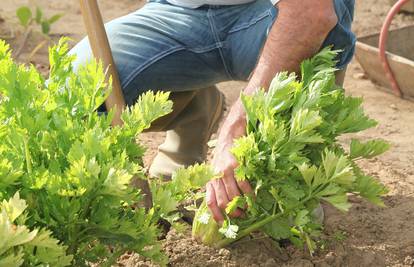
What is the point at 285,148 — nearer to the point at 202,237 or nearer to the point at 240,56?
the point at 202,237

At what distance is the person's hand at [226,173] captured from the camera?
2432mm

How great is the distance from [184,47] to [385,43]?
1.62 m

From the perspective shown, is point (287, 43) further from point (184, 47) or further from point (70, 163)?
point (70, 163)

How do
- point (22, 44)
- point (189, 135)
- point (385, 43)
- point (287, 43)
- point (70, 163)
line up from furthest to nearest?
1. point (22, 44)
2. point (385, 43)
3. point (189, 135)
4. point (287, 43)
5. point (70, 163)

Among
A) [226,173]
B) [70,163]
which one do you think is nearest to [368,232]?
[226,173]

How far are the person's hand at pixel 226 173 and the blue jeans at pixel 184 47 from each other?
1.71 ft

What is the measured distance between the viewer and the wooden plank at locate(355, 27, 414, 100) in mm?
4320

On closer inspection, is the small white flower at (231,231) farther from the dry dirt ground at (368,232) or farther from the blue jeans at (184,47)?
the blue jeans at (184,47)

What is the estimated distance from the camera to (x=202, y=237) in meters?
A: 2.62

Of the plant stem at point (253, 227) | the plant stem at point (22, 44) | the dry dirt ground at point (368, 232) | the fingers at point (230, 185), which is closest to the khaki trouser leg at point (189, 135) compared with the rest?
the dry dirt ground at point (368, 232)

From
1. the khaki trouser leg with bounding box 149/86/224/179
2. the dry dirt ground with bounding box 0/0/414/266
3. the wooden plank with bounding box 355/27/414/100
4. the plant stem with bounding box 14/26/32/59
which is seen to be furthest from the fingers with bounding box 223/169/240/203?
the plant stem with bounding box 14/26/32/59

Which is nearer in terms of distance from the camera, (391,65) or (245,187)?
(245,187)

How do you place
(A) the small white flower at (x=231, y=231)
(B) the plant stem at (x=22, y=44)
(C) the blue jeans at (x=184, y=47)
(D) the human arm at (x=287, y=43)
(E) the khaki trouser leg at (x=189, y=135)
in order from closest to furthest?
(A) the small white flower at (x=231, y=231) → (D) the human arm at (x=287, y=43) → (C) the blue jeans at (x=184, y=47) → (E) the khaki trouser leg at (x=189, y=135) → (B) the plant stem at (x=22, y=44)

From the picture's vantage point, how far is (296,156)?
7.66ft
